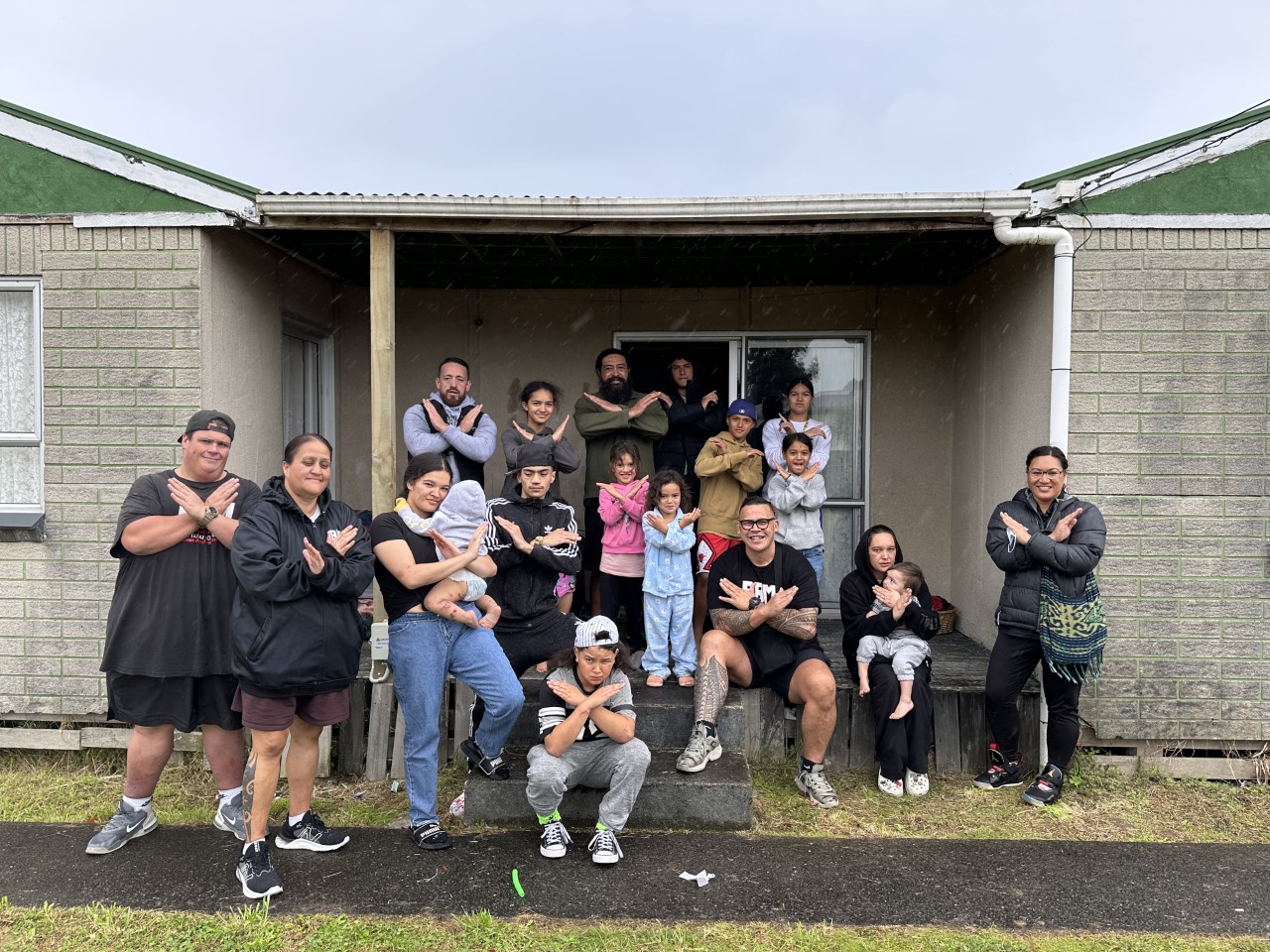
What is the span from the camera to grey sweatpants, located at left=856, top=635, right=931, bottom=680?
15.0 ft

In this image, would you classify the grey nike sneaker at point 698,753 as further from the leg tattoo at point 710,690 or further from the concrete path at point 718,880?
the concrete path at point 718,880

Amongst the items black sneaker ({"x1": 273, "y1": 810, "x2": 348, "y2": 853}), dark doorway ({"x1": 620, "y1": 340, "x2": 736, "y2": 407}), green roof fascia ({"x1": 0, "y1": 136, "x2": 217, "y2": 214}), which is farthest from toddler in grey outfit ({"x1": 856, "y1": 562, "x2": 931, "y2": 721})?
green roof fascia ({"x1": 0, "y1": 136, "x2": 217, "y2": 214})

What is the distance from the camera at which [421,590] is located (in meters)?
3.89

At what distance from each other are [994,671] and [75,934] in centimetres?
410

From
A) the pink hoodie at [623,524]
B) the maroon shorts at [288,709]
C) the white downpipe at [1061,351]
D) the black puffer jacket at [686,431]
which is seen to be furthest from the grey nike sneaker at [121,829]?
the white downpipe at [1061,351]

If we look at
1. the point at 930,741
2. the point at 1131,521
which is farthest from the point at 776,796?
the point at 1131,521

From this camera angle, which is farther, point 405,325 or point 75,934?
point 405,325

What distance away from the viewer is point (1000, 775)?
15.4 feet

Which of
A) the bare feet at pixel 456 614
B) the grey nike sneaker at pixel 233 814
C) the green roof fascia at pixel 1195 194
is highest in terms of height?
the green roof fascia at pixel 1195 194

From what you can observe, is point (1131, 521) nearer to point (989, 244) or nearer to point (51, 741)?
point (989, 244)

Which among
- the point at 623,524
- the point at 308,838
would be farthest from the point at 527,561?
the point at 308,838

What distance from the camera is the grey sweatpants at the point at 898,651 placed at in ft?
15.0

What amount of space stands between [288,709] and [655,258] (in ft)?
12.2

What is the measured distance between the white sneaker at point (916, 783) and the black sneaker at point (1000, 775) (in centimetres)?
31
